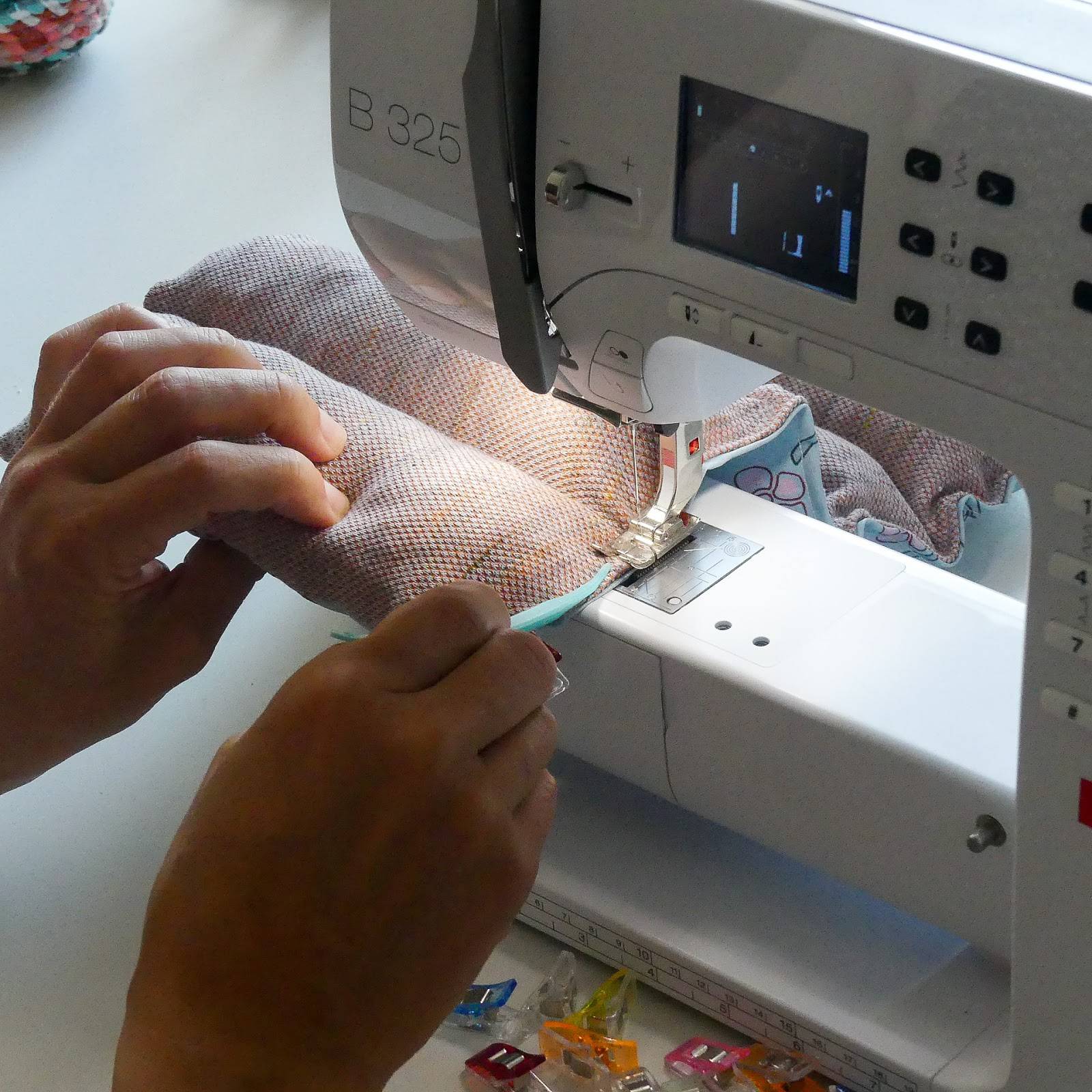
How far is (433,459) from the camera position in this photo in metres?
1.00

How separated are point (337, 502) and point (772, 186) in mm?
355

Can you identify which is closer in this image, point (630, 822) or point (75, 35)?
point (630, 822)

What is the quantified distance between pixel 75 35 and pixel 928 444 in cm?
145

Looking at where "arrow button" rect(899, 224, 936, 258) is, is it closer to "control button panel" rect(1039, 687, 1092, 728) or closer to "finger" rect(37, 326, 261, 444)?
"control button panel" rect(1039, 687, 1092, 728)

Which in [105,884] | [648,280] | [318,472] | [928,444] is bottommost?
[105,884]

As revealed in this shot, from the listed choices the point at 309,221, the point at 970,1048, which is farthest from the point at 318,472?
the point at 309,221

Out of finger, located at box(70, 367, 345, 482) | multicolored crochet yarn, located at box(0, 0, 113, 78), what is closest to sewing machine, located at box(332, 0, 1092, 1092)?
finger, located at box(70, 367, 345, 482)

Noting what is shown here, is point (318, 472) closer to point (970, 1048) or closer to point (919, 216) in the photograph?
point (919, 216)

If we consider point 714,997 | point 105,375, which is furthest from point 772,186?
point 714,997

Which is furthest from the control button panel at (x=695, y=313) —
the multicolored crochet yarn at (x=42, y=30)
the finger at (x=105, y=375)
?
the multicolored crochet yarn at (x=42, y=30)

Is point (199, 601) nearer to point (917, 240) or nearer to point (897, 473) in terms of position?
point (917, 240)

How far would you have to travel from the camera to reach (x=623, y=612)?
3.29ft

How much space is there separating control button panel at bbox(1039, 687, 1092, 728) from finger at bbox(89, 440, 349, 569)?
43cm

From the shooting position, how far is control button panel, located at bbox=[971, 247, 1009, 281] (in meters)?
0.67
